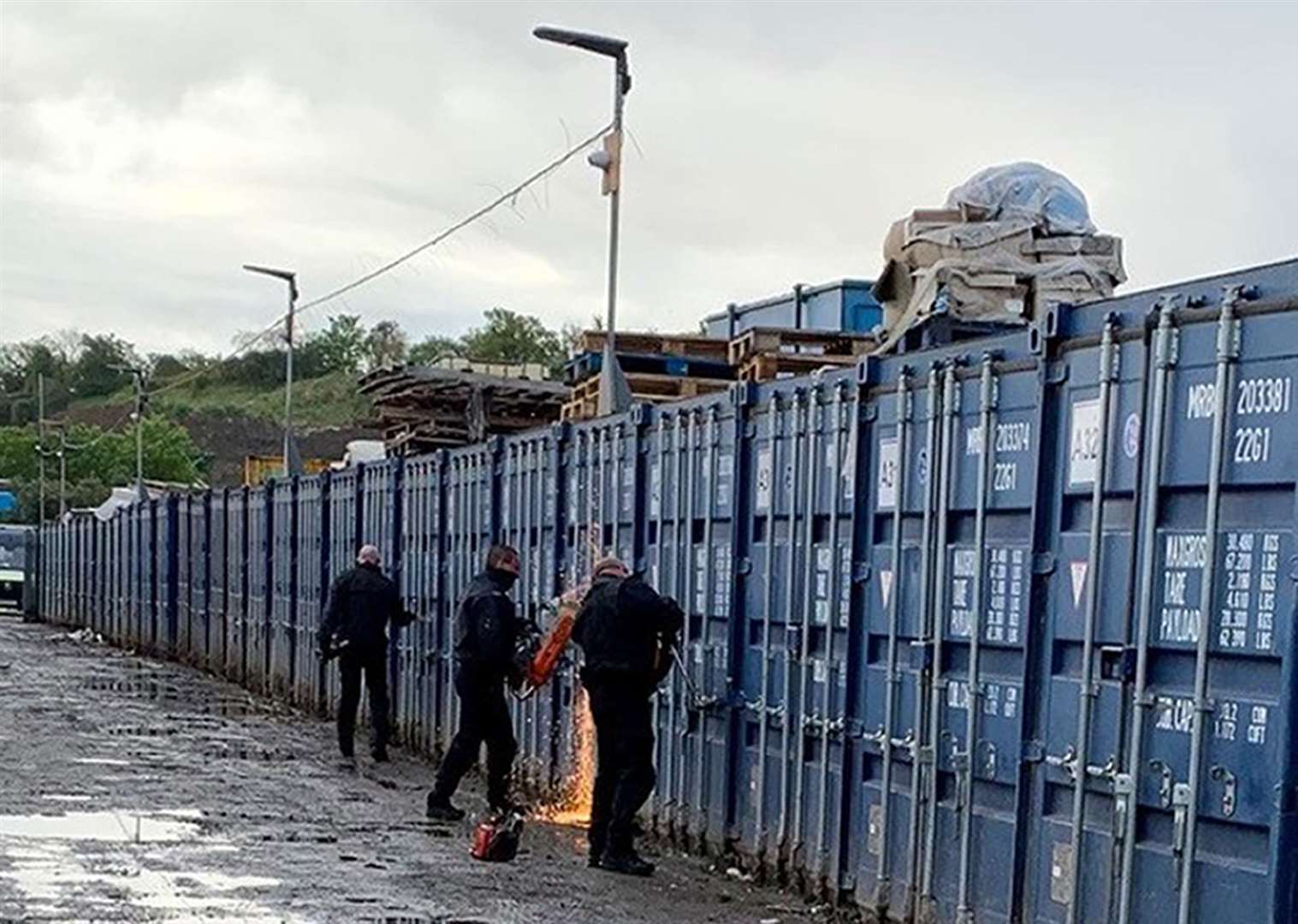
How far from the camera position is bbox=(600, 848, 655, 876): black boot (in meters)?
11.1

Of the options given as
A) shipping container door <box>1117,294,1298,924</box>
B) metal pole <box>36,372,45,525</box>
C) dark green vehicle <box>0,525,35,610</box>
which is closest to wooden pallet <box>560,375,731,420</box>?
shipping container door <box>1117,294,1298,924</box>

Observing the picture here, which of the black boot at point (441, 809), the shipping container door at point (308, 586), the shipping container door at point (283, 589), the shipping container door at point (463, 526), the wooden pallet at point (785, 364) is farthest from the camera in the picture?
the shipping container door at point (283, 589)

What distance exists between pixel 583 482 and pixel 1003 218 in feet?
12.6

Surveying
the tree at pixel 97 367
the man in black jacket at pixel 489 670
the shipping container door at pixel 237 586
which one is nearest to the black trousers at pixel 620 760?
the man in black jacket at pixel 489 670

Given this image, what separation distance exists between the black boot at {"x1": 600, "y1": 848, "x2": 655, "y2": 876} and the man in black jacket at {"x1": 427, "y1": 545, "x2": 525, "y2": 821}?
1.66 m

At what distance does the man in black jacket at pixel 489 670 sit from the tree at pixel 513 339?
6539cm

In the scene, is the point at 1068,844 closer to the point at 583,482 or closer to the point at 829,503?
the point at 829,503

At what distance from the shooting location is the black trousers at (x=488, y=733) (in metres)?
12.9

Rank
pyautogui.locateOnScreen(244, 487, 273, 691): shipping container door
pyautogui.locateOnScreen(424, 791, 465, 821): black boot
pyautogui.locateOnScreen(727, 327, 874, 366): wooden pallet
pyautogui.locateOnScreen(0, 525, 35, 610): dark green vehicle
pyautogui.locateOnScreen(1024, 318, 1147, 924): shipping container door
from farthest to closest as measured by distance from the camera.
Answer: pyautogui.locateOnScreen(0, 525, 35, 610): dark green vehicle < pyautogui.locateOnScreen(244, 487, 273, 691): shipping container door < pyautogui.locateOnScreen(727, 327, 874, 366): wooden pallet < pyautogui.locateOnScreen(424, 791, 465, 821): black boot < pyautogui.locateOnScreen(1024, 318, 1147, 924): shipping container door

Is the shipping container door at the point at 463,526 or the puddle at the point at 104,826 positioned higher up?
the shipping container door at the point at 463,526

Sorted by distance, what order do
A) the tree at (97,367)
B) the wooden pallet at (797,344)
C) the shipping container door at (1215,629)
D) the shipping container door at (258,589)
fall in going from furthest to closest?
the tree at (97,367)
the shipping container door at (258,589)
the wooden pallet at (797,344)
the shipping container door at (1215,629)

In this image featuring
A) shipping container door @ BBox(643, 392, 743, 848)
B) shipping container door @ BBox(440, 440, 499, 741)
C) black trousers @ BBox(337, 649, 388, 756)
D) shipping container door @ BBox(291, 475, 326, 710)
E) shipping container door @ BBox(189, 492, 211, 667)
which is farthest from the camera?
shipping container door @ BBox(189, 492, 211, 667)

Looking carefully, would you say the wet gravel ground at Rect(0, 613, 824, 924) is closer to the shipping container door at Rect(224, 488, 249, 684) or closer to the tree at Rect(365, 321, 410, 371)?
the shipping container door at Rect(224, 488, 249, 684)

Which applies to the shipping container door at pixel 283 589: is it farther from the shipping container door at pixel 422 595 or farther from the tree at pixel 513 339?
the tree at pixel 513 339
